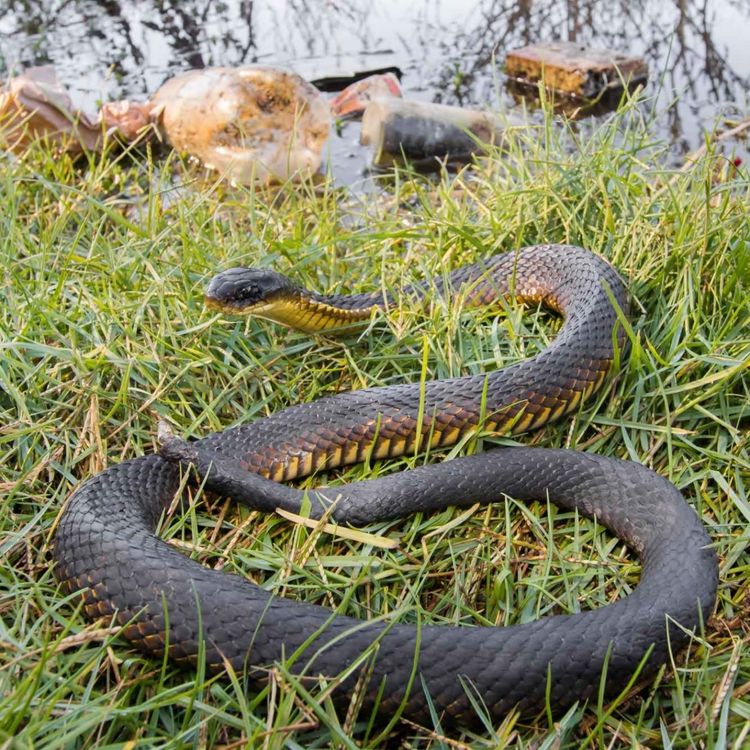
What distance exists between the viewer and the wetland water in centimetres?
941

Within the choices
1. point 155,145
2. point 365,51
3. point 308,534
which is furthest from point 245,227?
point 365,51

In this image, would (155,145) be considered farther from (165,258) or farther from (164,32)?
(165,258)

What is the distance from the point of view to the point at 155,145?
8.38m

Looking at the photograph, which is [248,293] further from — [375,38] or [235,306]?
[375,38]

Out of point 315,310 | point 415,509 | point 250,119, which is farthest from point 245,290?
point 250,119

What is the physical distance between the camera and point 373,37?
10898 mm

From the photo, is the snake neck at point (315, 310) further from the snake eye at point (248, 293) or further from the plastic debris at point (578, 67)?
the plastic debris at point (578, 67)

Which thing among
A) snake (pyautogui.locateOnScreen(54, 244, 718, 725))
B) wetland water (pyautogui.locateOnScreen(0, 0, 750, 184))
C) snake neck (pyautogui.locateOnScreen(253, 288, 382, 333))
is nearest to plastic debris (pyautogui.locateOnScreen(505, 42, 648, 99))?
wetland water (pyautogui.locateOnScreen(0, 0, 750, 184))

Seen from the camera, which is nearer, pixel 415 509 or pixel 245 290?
pixel 415 509

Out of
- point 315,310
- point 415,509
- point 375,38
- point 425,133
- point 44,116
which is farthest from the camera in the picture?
point 375,38

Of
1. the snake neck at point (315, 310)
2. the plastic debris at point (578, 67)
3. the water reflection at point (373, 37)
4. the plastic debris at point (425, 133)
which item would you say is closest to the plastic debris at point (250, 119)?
the plastic debris at point (425, 133)

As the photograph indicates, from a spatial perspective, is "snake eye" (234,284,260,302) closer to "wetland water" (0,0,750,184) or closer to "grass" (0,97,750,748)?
"grass" (0,97,750,748)

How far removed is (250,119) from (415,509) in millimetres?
5110

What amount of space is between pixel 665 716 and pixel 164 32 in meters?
10.3
